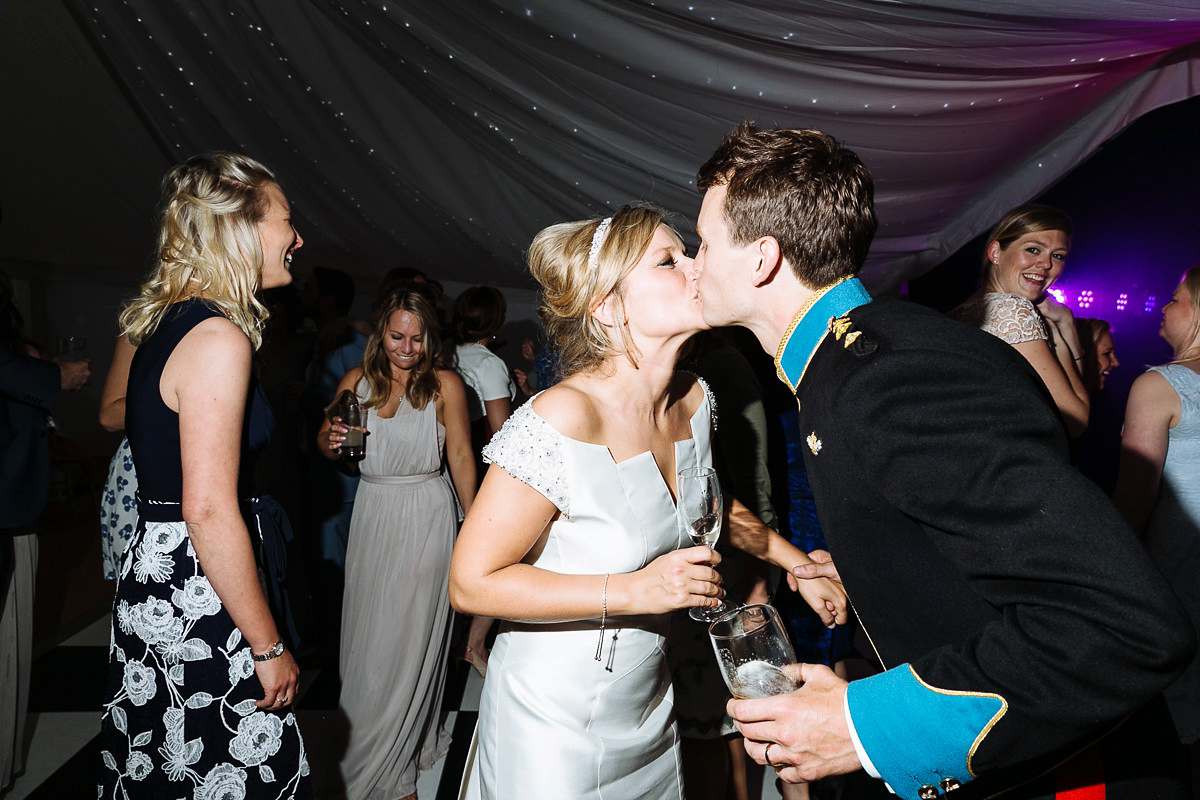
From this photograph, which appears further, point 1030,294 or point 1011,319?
point 1030,294

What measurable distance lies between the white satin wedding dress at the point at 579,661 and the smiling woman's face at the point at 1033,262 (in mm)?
1705

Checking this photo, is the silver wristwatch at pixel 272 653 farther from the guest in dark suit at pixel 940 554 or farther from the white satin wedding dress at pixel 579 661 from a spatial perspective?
the guest in dark suit at pixel 940 554

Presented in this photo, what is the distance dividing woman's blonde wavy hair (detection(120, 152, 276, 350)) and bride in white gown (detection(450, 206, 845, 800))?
0.64 m

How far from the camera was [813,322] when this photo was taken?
110cm

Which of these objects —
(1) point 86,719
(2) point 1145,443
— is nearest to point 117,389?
(1) point 86,719

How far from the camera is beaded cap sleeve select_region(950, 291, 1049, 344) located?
229 centimetres

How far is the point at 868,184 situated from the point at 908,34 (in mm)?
1375

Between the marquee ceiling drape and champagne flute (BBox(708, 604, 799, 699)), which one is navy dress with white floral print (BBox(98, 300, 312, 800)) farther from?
the marquee ceiling drape

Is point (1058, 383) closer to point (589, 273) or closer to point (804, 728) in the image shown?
point (589, 273)

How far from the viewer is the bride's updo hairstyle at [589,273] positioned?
165 centimetres

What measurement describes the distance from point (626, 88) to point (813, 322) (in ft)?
6.44

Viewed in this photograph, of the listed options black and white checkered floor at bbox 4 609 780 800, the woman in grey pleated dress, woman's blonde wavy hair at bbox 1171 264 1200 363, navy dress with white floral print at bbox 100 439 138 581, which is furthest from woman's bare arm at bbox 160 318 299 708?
woman's blonde wavy hair at bbox 1171 264 1200 363

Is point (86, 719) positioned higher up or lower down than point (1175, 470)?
lower down

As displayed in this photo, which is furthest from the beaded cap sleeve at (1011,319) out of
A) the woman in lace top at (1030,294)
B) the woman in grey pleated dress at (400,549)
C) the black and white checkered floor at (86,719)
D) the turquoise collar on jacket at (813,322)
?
the woman in grey pleated dress at (400,549)
